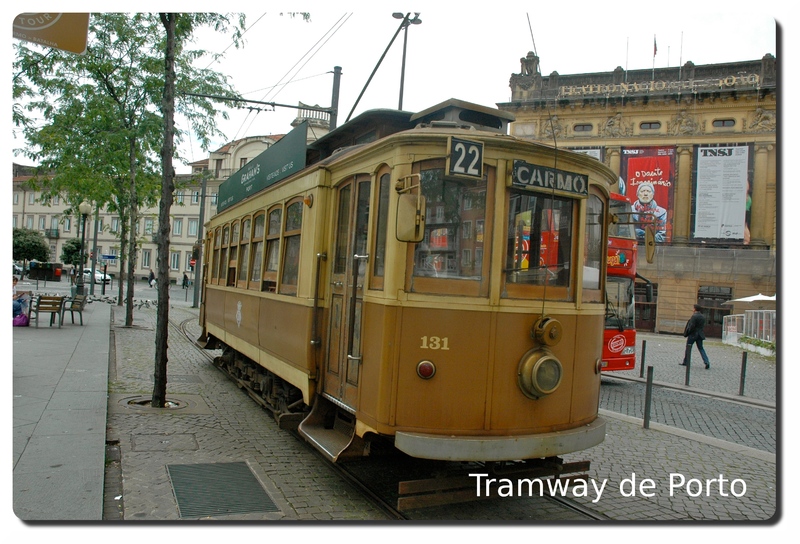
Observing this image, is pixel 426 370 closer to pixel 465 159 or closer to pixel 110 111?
pixel 465 159

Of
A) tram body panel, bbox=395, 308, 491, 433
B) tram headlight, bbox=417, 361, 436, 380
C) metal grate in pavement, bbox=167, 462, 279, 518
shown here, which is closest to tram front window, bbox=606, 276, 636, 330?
metal grate in pavement, bbox=167, 462, 279, 518

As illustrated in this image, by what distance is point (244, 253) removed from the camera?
9453 millimetres

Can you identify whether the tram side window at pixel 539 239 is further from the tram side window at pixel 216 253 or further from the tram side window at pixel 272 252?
the tram side window at pixel 216 253

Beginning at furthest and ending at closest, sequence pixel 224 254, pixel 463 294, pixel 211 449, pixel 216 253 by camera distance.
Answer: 1. pixel 216 253
2. pixel 224 254
3. pixel 211 449
4. pixel 463 294

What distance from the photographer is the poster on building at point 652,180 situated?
33.5 m

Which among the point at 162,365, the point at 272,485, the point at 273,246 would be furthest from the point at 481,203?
the point at 162,365

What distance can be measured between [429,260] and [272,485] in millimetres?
2603

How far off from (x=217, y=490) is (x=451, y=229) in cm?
301

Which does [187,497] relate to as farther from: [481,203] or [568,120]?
[568,120]

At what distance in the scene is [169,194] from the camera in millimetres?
9172

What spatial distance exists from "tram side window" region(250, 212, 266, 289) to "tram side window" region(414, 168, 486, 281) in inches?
155

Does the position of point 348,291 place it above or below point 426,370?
above

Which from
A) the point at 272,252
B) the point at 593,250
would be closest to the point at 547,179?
the point at 593,250

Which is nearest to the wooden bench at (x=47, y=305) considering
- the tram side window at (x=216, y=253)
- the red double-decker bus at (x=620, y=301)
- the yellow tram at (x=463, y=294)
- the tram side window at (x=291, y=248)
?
the tram side window at (x=216, y=253)
